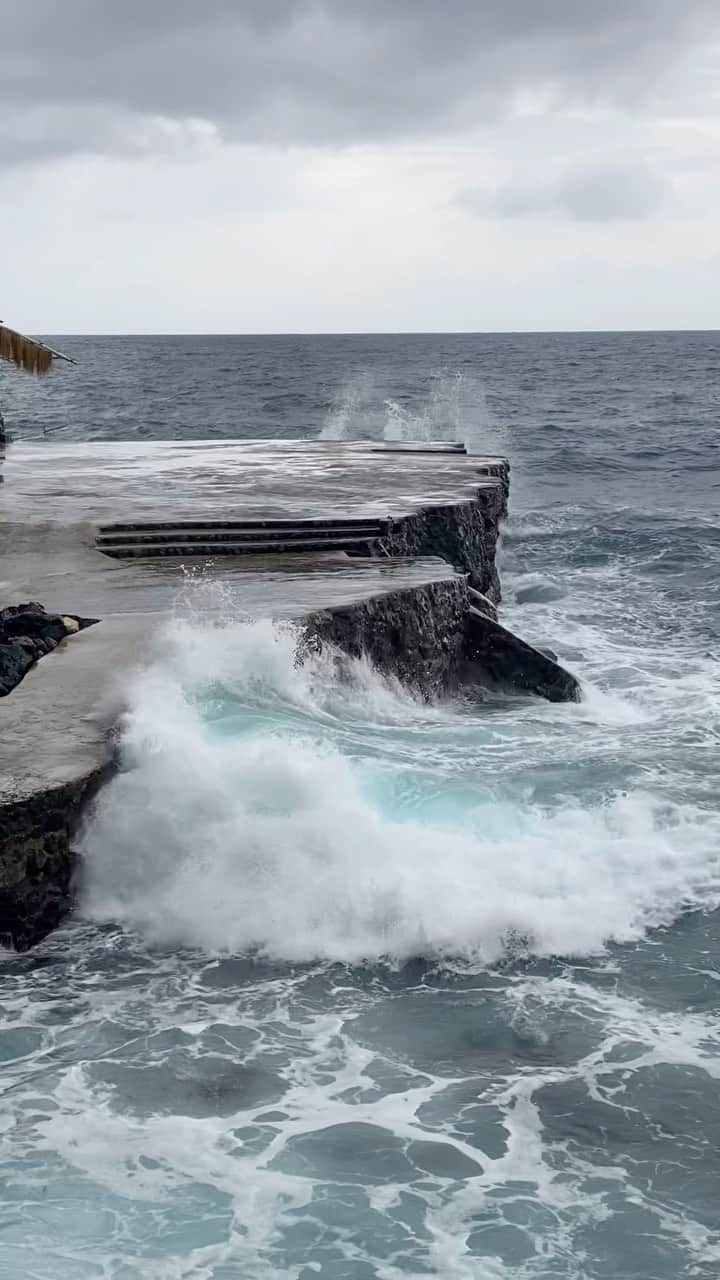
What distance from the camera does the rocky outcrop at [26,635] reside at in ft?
25.6

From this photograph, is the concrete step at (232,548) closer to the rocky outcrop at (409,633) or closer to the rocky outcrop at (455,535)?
the rocky outcrop at (455,535)

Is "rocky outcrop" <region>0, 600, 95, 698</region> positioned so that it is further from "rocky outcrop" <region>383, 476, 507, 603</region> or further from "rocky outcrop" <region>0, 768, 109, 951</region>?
"rocky outcrop" <region>383, 476, 507, 603</region>

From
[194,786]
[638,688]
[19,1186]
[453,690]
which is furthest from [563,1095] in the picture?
[638,688]

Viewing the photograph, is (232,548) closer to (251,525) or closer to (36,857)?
(251,525)

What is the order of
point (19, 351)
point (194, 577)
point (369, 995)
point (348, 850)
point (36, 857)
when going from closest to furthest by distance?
point (369, 995)
point (36, 857)
point (348, 850)
point (194, 577)
point (19, 351)

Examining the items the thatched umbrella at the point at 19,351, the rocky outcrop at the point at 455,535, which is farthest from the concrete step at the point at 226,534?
the thatched umbrella at the point at 19,351

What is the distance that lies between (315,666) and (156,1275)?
515 cm

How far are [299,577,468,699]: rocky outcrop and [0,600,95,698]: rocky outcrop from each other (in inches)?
66.3

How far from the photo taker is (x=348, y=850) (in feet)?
21.5

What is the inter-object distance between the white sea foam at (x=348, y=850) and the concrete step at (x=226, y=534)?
3.88 m

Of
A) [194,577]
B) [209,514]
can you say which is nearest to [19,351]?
[209,514]

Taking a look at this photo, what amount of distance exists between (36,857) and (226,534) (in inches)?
236

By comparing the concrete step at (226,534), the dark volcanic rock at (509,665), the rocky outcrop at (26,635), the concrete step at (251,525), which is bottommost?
the dark volcanic rock at (509,665)

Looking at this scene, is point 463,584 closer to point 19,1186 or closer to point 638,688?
point 638,688
